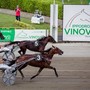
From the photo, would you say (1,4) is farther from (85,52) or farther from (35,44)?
(35,44)

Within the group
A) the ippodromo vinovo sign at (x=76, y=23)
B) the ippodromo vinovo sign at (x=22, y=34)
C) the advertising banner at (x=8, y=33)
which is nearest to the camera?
the ippodromo vinovo sign at (x=22, y=34)

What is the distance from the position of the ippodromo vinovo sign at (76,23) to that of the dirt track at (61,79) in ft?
25.9

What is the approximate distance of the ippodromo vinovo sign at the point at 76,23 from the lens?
29.5 metres

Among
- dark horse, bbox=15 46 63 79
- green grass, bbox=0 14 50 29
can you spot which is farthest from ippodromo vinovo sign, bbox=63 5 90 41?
dark horse, bbox=15 46 63 79

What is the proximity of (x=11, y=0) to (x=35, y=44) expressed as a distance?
28.6m

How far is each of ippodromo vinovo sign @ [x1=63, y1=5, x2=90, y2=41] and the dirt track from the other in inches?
311

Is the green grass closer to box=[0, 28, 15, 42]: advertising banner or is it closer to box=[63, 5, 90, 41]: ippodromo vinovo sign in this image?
box=[63, 5, 90, 41]: ippodromo vinovo sign

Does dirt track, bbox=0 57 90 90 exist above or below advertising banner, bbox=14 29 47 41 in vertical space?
below

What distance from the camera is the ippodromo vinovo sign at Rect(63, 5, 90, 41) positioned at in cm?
2948

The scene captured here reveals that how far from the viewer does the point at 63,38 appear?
29672mm

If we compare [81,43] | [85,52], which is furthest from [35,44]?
[81,43]

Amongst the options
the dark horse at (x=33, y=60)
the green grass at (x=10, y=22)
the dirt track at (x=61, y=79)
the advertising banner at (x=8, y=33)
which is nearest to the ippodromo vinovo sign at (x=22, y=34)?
the advertising banner at (x=8, y=33)

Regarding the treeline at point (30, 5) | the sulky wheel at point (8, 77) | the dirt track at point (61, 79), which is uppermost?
the treeline at point (30, 5)

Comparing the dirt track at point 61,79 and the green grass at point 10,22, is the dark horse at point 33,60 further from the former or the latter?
the green grass at point 10,22
